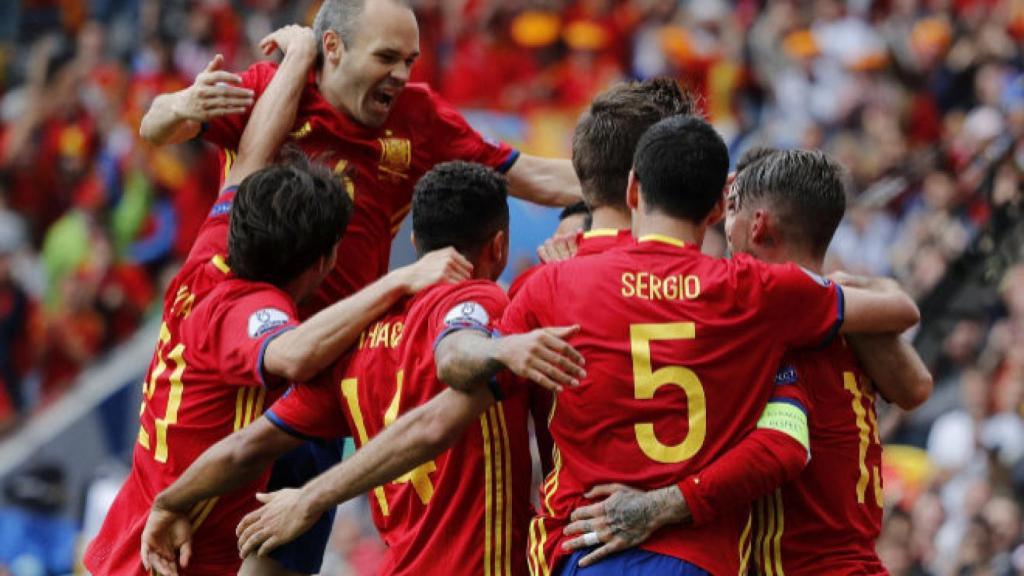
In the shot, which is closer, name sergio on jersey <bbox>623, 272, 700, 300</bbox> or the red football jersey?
name sergio on jersey <bbox>623, 272, 700, 300</bbox>

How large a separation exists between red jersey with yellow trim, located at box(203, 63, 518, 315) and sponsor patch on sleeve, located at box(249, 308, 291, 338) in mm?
782

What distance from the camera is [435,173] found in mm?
5156

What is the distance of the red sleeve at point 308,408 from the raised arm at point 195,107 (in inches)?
48.7

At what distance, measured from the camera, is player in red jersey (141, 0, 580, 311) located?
20.0 feet

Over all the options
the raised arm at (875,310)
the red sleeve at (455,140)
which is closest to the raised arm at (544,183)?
the red sleeve at (455,140)

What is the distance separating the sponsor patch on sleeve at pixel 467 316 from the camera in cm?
482

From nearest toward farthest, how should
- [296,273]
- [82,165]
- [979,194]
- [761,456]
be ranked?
[761,456] < [296,273] < [979,194] < [82,165]

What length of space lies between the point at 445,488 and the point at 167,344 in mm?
1392

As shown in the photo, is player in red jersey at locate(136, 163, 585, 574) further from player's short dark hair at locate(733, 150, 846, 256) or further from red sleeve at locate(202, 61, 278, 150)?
red sleeve at locate(202, 61, 278, 150)

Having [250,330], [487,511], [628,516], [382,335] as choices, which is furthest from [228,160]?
[628,516]

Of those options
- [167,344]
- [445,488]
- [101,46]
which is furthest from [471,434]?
[101,46]

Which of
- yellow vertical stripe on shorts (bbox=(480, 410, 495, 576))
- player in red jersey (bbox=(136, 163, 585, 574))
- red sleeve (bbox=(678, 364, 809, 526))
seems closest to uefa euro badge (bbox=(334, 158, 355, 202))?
player in red jersey (bbox=(136, 163, 585, 574))

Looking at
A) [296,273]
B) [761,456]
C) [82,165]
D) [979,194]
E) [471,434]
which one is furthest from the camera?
[82,165]

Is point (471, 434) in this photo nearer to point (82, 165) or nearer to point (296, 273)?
point (296, 273)
